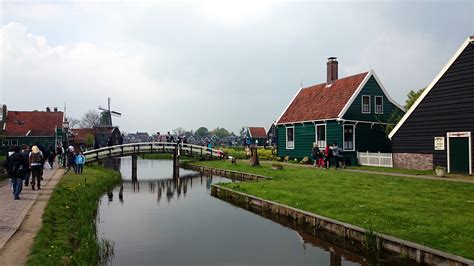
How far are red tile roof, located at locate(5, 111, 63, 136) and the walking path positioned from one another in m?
45.3

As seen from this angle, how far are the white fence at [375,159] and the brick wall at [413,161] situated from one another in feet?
2.70

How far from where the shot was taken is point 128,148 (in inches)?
1372

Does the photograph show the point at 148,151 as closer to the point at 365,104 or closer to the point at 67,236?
the point at 365,104

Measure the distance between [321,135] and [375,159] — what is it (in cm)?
540

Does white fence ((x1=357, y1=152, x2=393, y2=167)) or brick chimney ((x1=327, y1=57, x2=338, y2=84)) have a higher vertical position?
brick chimney ((x1=327, y1=57, x2=338, y2=84))

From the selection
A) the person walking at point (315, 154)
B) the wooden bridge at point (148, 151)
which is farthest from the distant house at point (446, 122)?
the wooden bridge at point (148, 151)

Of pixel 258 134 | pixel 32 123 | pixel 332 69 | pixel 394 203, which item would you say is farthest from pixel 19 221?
pixel 258 134

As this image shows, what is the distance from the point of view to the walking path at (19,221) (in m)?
7.55

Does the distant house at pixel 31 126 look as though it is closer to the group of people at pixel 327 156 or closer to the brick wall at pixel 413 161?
the group of people at pixel 327 156

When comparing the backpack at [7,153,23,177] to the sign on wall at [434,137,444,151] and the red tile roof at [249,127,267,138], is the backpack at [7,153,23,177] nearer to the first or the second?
the sign on wall at [434,137,444,151]

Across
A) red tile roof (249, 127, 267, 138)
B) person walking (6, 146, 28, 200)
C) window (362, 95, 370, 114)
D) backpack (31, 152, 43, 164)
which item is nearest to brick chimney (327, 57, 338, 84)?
window (362, 95, 370, 114)

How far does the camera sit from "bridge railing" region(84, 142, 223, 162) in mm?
32969

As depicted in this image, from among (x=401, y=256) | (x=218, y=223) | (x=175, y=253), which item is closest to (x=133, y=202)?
(x=218, y=223)

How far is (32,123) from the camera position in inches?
2293
